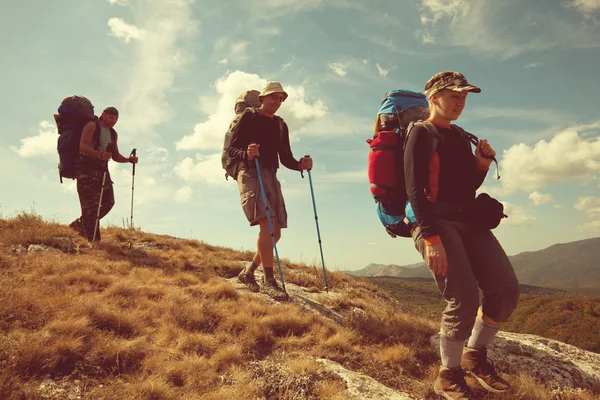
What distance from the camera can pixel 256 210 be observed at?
20.7 ft

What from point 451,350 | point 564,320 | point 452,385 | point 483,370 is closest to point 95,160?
point 451,350

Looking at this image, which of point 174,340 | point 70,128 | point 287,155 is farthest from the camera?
point 70,128

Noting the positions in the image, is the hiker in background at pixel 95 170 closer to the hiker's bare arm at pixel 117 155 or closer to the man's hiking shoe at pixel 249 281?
the hiker's bare arm at pixel 117 155

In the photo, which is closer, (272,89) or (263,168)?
(272,89)

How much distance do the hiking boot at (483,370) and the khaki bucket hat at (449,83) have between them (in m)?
2.57

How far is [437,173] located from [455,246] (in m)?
0.72

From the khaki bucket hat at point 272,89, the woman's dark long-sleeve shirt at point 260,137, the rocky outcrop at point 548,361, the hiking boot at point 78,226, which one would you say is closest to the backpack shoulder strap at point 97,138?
the hiking boot at point 78,226

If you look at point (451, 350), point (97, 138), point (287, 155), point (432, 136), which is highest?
point (97, 138)

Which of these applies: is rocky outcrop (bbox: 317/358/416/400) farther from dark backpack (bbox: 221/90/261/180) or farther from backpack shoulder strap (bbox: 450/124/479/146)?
dark backpack (bbox: 221/90/261/180)

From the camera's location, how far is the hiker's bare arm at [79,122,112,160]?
8203 millimetres

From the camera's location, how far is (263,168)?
21.8 feet

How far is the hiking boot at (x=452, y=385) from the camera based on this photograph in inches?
128

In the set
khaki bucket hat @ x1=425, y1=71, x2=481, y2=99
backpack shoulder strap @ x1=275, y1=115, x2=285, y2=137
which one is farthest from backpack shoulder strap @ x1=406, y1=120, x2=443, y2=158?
backpack shoulder strap @ x1=275, y1=115, x2=285, y2=137

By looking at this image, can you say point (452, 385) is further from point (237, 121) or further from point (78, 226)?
point (78, 226)
